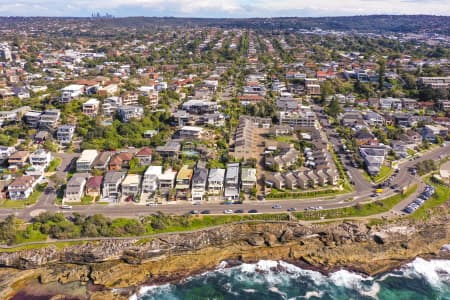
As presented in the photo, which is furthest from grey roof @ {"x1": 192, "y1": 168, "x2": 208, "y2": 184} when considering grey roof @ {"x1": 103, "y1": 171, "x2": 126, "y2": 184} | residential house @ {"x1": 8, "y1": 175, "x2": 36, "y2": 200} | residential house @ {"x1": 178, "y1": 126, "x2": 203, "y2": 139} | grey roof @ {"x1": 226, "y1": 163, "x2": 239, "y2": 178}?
residential house @ {"x1": 8, "y1": 175, "x2": 36, "y2": 200}

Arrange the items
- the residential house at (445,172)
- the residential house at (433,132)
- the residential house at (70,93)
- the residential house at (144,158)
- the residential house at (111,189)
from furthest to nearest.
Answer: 1. the residential house at (70,93)
2. the residential house at (433,132)
3. the residential house at (144,158)
4. the residential house at (445,172)
5. the residential house at (111,189)

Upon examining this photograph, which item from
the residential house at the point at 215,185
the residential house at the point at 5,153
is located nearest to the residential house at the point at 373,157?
the residential house at the point at 215,185

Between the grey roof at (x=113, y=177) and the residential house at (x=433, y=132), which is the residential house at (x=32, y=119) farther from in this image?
the residential house at (x=433, y=132)

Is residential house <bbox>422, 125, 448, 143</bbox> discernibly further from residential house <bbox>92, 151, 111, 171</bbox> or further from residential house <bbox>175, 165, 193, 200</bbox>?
residential house <bbox>92, 151, 111, 171</bbox>

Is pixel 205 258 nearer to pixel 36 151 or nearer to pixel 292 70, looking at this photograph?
pixel 36 151

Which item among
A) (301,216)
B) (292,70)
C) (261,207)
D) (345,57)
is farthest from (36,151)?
(345,57)

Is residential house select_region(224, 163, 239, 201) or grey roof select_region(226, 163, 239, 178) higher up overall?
grey roof select_region(226, 163, 239, 178)
